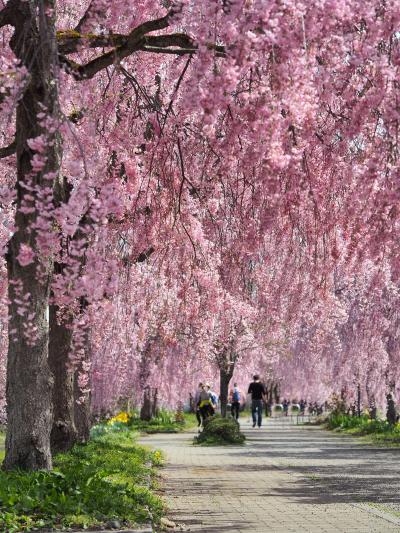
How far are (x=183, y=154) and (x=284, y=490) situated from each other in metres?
5.02

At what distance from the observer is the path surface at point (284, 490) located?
10555mm

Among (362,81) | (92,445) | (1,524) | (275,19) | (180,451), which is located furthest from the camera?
(180,451)

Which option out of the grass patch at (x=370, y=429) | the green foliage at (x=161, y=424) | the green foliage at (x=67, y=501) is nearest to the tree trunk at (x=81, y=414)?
the green foliage at (x=67, y=501)

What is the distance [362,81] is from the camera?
9.34 metres

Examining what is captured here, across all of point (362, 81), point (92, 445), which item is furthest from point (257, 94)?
point (92, 445)

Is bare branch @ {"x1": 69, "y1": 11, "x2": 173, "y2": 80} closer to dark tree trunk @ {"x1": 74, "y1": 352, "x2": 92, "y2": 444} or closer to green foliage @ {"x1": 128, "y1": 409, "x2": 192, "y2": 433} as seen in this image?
dark tree trunk @ {"x1": 74, "y1": 352, "x2": 92, "y2": 444}

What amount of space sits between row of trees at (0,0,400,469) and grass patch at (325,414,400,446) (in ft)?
39.9

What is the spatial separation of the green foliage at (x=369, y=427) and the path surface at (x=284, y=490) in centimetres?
586

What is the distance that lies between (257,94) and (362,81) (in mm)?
1374

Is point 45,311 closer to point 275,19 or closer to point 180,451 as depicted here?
point 275,19

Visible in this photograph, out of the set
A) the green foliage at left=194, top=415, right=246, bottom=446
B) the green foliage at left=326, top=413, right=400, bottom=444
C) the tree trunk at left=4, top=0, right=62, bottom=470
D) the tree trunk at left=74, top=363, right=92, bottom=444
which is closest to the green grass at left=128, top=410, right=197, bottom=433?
the green foliage at left=326, top=413, right=400, bottom=444

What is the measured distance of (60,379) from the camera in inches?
663

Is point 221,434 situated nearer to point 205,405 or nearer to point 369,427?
point 205,405

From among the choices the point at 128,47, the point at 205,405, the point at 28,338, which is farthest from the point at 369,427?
the point at 128,47
